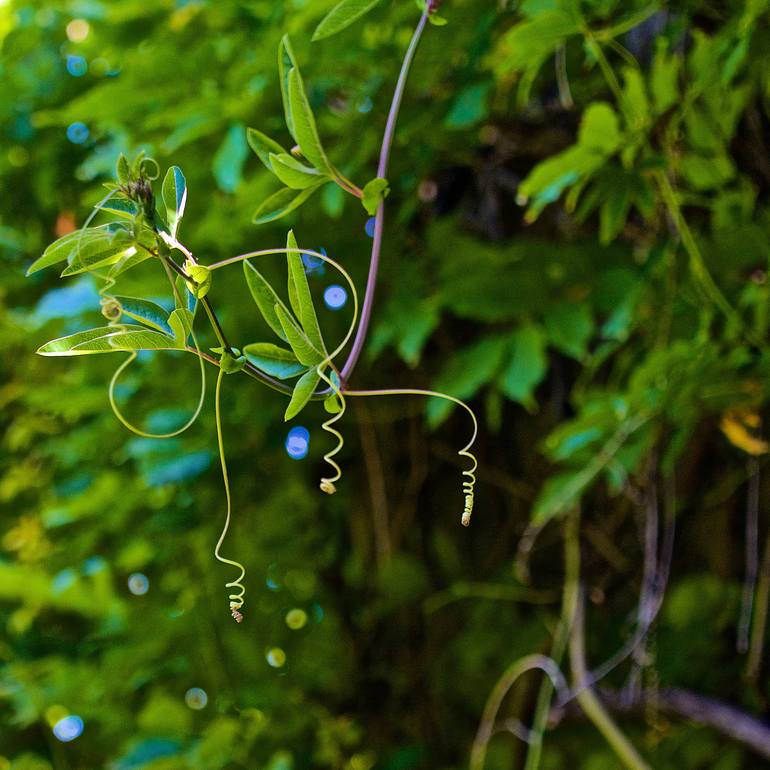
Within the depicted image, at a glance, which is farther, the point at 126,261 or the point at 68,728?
the point at 68,728

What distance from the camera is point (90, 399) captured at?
3.21ft

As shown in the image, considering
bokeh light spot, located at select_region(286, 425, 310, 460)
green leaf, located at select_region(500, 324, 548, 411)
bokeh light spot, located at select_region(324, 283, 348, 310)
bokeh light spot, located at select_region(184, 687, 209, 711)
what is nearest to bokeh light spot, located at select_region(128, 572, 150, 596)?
bokeh light spot, located at select_region(184, 687, 209, 711)

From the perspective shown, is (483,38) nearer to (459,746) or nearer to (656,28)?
(656,28)

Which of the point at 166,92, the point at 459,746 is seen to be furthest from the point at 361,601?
the point at 166,92

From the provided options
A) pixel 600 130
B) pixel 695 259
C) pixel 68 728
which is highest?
pixel 600 130

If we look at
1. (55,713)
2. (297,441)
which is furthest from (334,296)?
(55,713)

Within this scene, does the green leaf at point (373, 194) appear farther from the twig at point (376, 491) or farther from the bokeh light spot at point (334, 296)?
the twig at point (376, 491)

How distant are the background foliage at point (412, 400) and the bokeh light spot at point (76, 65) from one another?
0.01m

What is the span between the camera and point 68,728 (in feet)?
3.67

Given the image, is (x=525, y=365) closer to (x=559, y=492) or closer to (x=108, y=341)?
(x=559, y=492)

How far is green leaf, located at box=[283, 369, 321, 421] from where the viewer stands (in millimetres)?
338

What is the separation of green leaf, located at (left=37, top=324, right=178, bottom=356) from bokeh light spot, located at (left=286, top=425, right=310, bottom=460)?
25.4 inches

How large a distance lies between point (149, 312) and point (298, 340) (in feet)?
0.20

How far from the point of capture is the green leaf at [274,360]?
354 millimetres
